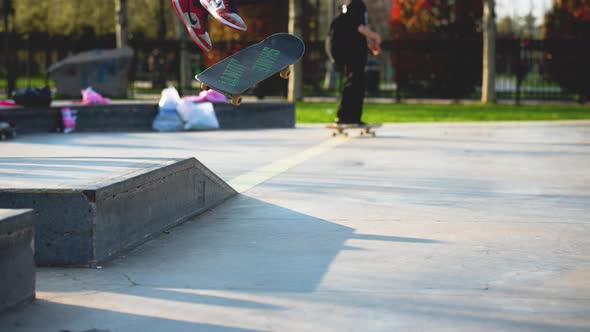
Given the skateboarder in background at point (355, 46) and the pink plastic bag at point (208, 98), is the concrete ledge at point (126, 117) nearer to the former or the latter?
the pink plastic bag at point (208, 98)

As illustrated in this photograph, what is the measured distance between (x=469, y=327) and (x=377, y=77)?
30077 millimetres

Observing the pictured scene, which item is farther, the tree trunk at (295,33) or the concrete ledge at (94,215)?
the tree trunk at (295,33)

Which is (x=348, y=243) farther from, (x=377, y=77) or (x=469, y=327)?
(x=377, y=77)

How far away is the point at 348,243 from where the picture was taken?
603 cm

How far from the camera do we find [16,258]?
4.31 metres

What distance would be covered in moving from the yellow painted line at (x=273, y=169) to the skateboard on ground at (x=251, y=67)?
1074 millimetres

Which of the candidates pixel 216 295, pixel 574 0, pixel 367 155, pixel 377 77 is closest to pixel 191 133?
pixel 367 155

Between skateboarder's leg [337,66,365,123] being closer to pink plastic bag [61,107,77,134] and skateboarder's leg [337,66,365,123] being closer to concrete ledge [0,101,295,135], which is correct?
concrete ledge [0,101,295,135]

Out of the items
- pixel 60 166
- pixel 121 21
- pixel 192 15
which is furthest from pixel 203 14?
pixel 121 21

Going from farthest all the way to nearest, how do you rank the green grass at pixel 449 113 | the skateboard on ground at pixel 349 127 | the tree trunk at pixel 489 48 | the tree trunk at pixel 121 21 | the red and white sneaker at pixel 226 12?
the tree trunk at pixel 121 21
the tree trunk at pixel 489 48
the green grass at pixel 449 113
the skateboard on ground at pixel 349 127
the red and white sneaker at pixel 226 12

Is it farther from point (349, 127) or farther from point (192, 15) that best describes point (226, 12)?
point (349, 127)

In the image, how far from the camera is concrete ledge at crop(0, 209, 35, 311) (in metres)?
4.21

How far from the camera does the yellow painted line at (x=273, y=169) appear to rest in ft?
29.1

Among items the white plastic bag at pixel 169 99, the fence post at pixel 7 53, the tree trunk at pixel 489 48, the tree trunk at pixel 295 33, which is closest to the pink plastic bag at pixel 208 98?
the white plastic bag at pixel 169 99
